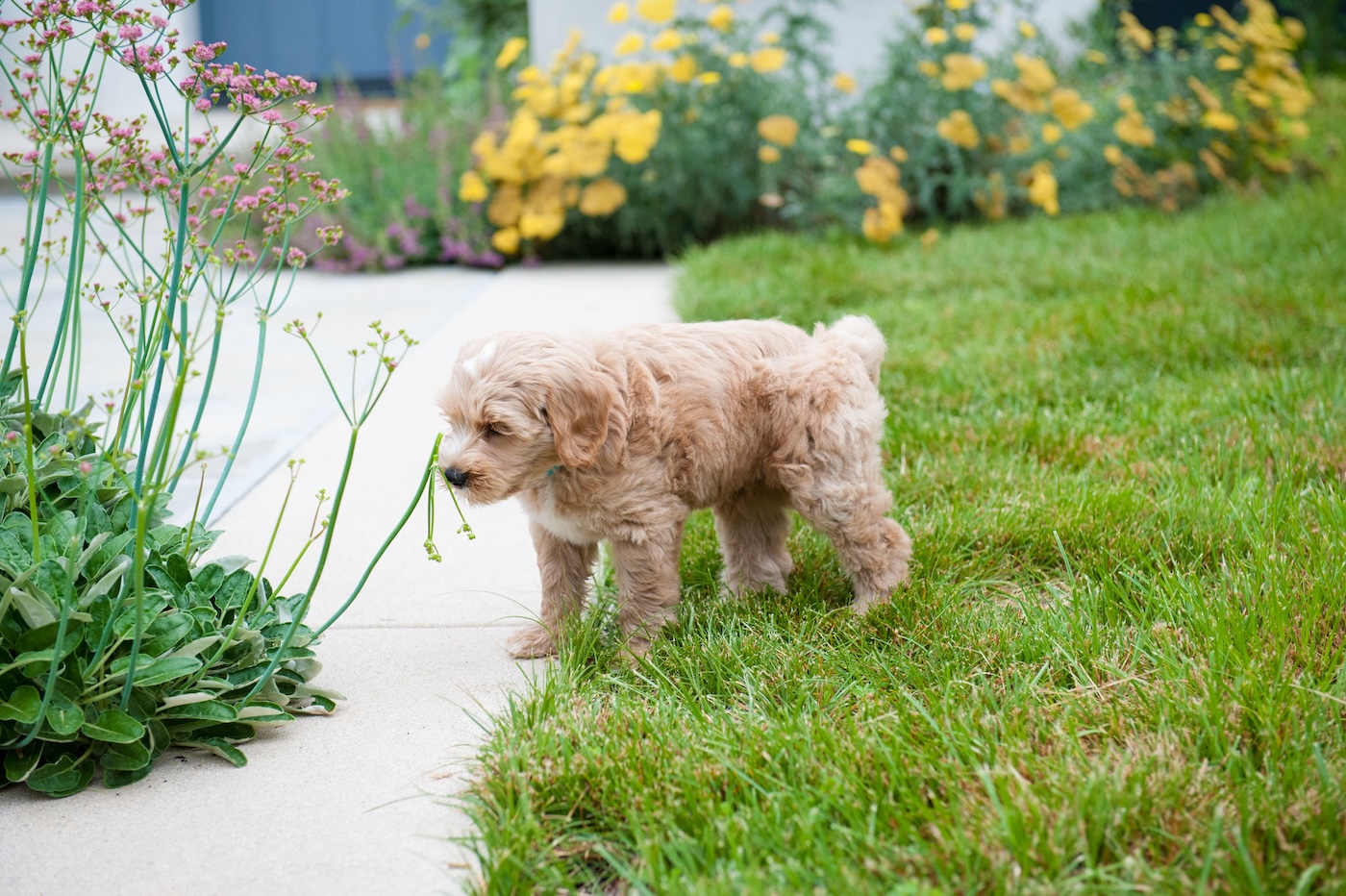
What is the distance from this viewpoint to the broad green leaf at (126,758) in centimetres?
232

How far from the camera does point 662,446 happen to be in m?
2.87

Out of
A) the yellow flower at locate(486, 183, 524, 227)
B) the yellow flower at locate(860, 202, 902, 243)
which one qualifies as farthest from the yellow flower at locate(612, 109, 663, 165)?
the yellow flower at locate(860, 202, 902, 243)

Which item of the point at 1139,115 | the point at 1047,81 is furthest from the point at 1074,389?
the point at 1139,115

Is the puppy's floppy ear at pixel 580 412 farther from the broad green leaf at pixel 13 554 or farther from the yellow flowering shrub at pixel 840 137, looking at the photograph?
the yellow flowering shrub at pixel 840 137

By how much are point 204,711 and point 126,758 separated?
17cm

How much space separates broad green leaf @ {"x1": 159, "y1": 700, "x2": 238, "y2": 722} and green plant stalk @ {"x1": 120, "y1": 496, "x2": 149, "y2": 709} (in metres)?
0.09

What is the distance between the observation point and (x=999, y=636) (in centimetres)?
270

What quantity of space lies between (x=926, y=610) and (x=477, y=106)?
8.16m

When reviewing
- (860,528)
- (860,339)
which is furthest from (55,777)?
(860,339)

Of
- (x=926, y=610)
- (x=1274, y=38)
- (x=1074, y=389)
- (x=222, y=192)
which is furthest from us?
(x=1274, y=38)

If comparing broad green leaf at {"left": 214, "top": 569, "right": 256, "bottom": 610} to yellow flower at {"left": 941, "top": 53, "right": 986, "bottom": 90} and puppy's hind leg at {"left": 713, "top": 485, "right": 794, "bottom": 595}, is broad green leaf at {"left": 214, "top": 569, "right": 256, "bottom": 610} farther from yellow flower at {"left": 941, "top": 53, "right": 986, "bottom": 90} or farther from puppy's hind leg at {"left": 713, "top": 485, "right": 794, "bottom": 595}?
yellow flower at {"left": 941, "top": 53, "right": 986, "bottom": 90}

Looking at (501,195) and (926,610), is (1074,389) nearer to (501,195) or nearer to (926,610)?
(926,610)

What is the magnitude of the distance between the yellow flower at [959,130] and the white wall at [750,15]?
2.62 metres

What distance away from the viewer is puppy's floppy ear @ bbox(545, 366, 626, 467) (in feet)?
8.71
